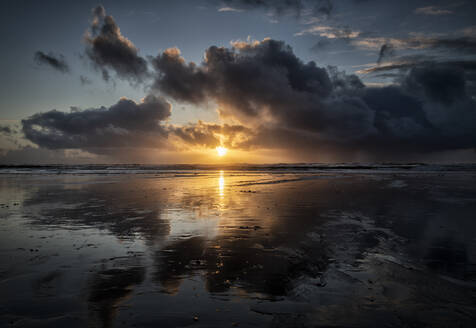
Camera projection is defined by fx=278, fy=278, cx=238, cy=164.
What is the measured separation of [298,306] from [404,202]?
15.9m

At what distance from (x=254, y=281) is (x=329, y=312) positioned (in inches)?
69.9

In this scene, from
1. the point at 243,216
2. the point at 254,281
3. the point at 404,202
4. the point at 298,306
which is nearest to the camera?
the point at 298,306

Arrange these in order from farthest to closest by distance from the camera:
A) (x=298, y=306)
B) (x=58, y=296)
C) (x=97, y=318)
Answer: (x=58, y=296), (x=298, y=306), (x=97, y=318)

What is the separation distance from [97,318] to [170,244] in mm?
4348

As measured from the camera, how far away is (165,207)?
16.4 meters

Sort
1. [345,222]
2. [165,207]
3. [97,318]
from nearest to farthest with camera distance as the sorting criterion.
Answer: [97,318] < [345,222] < [165,207]

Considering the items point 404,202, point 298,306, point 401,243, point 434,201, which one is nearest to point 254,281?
point 298,306

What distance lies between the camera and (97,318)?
4.71 m

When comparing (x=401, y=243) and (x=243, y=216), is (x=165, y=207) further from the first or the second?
(x=401, y=243)

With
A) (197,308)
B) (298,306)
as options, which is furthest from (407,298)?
(197,308)

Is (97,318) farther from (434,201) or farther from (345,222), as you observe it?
(434,201)

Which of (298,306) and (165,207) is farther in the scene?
(165,207)

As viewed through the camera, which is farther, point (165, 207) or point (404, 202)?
point (404, 202)

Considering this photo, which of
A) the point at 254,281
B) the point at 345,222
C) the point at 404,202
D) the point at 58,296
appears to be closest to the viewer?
the point at 58,296
